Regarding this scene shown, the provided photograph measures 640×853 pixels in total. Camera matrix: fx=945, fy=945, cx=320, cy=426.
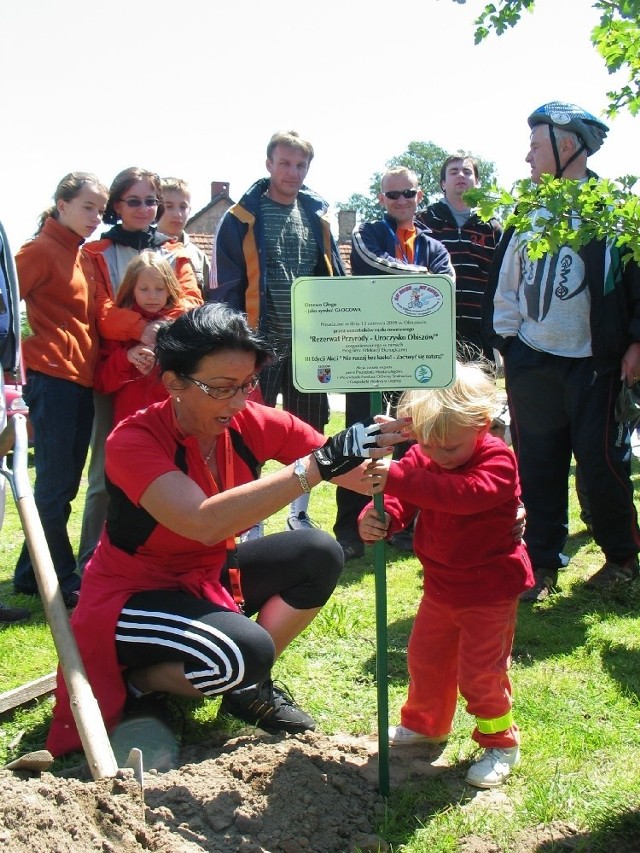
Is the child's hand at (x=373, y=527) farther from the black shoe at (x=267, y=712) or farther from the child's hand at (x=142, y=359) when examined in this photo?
the child's hand at (x=142, y=359)

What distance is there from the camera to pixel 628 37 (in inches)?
95.1

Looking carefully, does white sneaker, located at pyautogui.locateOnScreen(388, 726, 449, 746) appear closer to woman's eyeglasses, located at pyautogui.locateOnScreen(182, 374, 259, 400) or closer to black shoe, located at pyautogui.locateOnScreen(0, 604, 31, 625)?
woman's eyeglasses, located at pyautogui.locateOnScreen(182, 374, 259, 400)

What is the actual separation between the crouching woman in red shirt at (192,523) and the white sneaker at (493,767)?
0.68m

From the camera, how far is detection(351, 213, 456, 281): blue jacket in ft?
18.7

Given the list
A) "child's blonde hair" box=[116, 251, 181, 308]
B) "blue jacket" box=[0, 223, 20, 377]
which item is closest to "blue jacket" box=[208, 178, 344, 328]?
"child's blonde hair" box=[116, 251, 181, 308]

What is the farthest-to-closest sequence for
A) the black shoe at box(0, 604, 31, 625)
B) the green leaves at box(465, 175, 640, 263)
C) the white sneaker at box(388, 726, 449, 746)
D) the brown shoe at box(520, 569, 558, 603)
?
the brown shoe at box(520, 569, 558, 603)
the black shoe at box(0, 604, 31, 625)
the white sneaker at box(388, 726, 449, 746)
the green leaves at box(465, 175, 640, 263)

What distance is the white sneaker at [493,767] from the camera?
10.1ft

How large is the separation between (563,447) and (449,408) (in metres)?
2.21

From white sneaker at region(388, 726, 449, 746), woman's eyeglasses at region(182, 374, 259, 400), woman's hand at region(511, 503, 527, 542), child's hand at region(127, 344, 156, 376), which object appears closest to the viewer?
woman's eyeglasses at region(182, 374, 259, 400)

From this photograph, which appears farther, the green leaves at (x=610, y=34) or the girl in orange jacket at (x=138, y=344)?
the girl in orange jacket at (x=138, y=344)

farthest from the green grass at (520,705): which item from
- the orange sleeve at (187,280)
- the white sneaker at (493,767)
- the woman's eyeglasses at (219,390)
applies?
the orange sleeve at (187,280)

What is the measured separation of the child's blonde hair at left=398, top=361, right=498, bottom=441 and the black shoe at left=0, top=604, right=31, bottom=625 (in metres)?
2.54

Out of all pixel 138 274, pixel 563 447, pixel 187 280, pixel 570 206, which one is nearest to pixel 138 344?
pixel 138 274

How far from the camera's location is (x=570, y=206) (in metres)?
2.41
